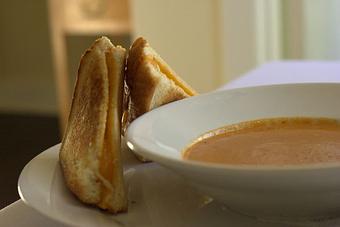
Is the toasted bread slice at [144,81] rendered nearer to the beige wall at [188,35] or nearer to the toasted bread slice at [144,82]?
Answer: the toasted bread slice at [144,82]

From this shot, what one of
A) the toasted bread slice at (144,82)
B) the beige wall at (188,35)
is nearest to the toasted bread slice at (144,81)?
the toasted bread slice at (144,82)

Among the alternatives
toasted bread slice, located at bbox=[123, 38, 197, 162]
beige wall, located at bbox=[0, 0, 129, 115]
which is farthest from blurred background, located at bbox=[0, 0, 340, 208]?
toasted bread slice, located at bbox=[123, 38, 197, 162]

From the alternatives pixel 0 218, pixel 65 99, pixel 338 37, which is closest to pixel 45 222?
pixel 0 218

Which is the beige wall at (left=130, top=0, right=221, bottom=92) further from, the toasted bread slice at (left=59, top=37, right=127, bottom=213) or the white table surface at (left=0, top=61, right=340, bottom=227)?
the toasted bread slice at (left=59, top=37, right=127, bottom=213)

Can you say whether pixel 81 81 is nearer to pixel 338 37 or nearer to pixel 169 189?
pixel 169 189

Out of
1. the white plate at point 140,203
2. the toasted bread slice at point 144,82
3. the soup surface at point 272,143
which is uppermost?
the toasted bread slice at point 144,82

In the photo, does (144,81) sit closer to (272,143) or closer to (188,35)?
(272,143)

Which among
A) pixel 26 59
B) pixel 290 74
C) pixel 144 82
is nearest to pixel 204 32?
pixel 290 74
